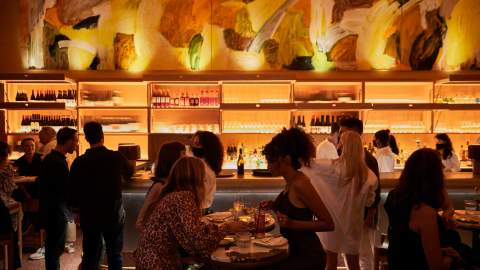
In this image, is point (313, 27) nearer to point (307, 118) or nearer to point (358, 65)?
point (358, 65)

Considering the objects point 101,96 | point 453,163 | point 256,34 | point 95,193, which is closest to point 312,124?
point 256,34

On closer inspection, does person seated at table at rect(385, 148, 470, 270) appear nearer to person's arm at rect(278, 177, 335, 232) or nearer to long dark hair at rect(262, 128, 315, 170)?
person's arm at rect(278, 177, 335, 232)

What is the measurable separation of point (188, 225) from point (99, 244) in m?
2.11

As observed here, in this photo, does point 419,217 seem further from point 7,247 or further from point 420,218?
point 7,247

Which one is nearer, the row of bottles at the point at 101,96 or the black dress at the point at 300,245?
the black dress at the point at 300,245

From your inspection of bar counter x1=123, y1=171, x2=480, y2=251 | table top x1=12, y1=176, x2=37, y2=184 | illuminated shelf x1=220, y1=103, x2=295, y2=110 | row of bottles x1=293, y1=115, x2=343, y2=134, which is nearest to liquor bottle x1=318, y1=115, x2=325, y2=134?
row of bottles x1=293, y1=115, x2=343, y2=134

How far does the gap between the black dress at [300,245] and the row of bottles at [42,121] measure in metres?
6.19

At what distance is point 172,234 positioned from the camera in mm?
2840

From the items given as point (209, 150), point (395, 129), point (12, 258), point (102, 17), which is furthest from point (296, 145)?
point (102, 17)

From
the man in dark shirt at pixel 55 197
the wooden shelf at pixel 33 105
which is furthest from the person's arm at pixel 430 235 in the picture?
the wooden shelf at pixel 33 105

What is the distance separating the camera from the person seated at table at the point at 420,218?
2.86 meters

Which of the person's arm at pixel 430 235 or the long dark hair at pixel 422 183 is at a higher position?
the long dark hair at pixel 422 183

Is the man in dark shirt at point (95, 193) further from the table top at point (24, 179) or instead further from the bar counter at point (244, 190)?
the table top at point (24, 179)

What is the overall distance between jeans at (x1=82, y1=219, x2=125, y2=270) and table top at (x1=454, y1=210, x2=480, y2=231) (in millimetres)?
3096
